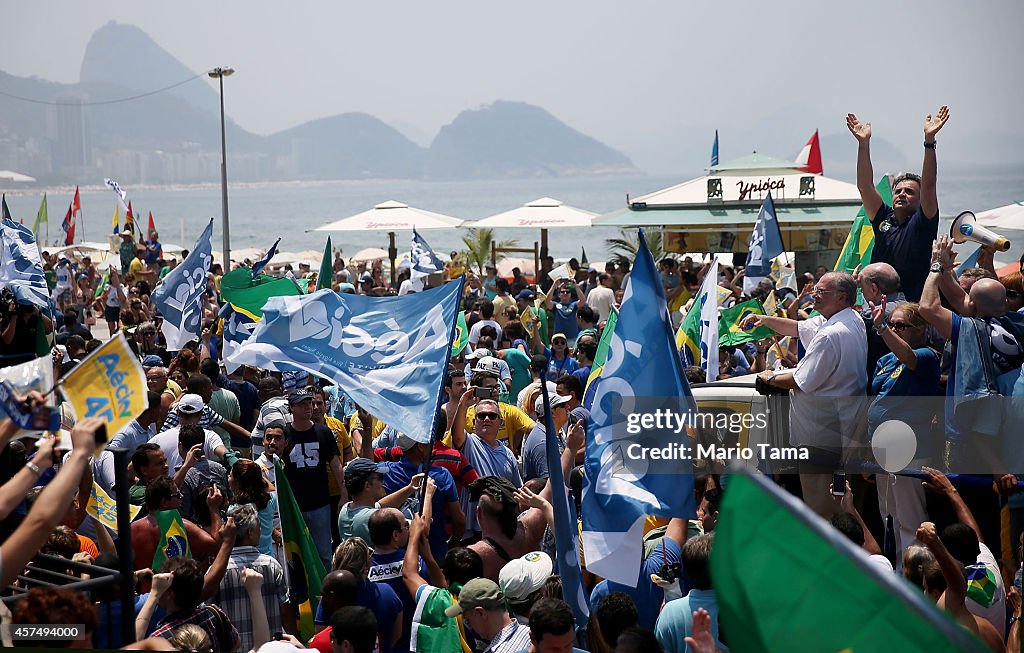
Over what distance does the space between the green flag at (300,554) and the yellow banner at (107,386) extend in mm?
1717

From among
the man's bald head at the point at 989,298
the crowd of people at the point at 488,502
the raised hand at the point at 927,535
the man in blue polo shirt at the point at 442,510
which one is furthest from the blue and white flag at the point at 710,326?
the raised hand at the point at 927,535

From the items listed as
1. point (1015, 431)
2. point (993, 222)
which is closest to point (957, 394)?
point (1015, 431)

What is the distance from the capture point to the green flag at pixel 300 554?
6.12 metres

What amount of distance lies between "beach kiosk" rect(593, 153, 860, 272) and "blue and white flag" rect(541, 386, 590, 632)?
12.3 metres

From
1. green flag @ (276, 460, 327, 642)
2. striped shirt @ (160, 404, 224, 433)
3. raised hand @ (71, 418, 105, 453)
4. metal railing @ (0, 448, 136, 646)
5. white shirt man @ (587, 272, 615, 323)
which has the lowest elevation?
green flag @ (276, 460, 327, 642)

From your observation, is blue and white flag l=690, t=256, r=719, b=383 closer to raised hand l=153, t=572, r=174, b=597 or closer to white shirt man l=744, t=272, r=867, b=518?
white shirt man l=744, t=272, r=867, b=518

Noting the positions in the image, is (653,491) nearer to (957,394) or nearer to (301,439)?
(957,394)

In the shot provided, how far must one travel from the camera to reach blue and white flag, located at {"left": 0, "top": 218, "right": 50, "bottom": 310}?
36.6 ft

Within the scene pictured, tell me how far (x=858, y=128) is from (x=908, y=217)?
2.96 ft

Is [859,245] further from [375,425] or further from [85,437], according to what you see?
[85,437]

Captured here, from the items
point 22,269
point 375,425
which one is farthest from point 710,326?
point 22,269

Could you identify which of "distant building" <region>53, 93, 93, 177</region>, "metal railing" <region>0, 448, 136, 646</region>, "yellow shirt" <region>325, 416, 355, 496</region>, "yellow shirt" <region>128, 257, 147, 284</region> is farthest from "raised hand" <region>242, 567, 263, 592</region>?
"distant building" <region>53, 93, 93, 177</region>

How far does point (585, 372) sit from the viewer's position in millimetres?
9641

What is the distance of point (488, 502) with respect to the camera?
19.1ft
